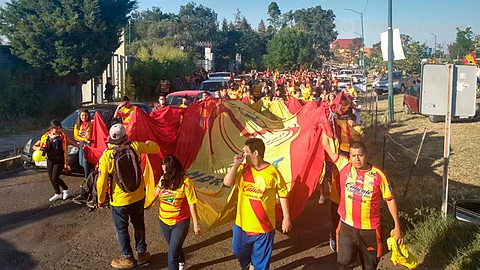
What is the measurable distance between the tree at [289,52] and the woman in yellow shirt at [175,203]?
5886 centimetres

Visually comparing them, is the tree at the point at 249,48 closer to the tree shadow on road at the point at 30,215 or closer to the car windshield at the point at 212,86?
the car windshield at the point at 212,86

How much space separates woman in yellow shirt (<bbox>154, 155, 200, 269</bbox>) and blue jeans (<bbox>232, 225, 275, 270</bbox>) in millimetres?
591

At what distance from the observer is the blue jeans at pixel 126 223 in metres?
5.89

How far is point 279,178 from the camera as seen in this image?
16.1 ft

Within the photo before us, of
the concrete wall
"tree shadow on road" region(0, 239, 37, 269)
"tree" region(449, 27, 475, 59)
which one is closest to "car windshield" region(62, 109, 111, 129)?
"tree shadow on road" region(0, 239, 37, 269)

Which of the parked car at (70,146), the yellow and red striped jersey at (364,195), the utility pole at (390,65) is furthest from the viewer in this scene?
the utility pole at (390,65)

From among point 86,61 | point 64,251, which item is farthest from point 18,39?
point 64,251

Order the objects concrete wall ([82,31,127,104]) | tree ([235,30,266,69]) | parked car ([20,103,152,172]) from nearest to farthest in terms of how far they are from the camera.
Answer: parked car ([20,103,152,172])
concrete wall ([82,31,127,104])
tree ([235,30,266,69])

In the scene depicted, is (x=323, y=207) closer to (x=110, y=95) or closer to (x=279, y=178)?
(x=279, y=178)

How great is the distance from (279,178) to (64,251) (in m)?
3.46

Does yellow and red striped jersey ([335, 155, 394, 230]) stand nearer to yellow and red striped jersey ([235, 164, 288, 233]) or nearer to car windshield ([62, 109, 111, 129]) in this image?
yellow and red striped jersey ([235, 164, 288, 233])

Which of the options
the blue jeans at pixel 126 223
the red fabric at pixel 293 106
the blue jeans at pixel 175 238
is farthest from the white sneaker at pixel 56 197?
the red fabric at pixel 293 106

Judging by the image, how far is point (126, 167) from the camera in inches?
224

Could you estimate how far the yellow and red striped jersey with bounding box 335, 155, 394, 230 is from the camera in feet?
15.6
